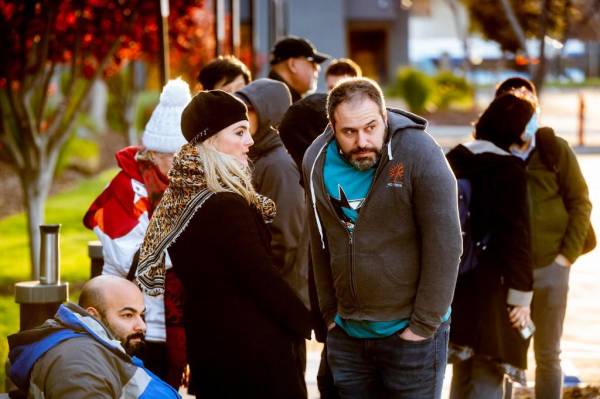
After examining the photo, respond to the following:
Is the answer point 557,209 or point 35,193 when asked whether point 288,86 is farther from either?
point 35,193

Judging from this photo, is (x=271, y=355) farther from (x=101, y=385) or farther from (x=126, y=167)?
(x=126, y=167)

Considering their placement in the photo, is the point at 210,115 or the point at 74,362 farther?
the point at 210,115

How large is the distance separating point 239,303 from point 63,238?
38.0 feet

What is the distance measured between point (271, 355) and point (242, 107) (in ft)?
3.07

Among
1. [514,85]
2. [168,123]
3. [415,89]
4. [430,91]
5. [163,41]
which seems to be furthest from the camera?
[430,91]

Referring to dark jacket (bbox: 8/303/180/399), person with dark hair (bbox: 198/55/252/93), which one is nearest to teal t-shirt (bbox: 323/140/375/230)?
dark jacket (bbox: 8/303/180/399)

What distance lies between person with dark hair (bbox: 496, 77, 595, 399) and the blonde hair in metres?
1.96

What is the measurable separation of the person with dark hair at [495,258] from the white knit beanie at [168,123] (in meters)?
1.31

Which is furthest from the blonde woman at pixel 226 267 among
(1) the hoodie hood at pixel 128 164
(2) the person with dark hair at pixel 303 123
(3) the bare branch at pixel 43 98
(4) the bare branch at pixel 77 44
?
(4) the bare branch at pixel 77 44

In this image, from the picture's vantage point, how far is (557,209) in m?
5.75

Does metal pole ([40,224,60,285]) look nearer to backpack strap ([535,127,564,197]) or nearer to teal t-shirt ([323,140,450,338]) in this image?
teal t-shirt ([323,140,450,338])

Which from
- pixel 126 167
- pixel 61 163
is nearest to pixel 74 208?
pixel 61 163

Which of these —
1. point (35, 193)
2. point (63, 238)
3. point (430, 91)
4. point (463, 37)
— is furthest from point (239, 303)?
point (463, 37)

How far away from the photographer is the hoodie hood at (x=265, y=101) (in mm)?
5699
